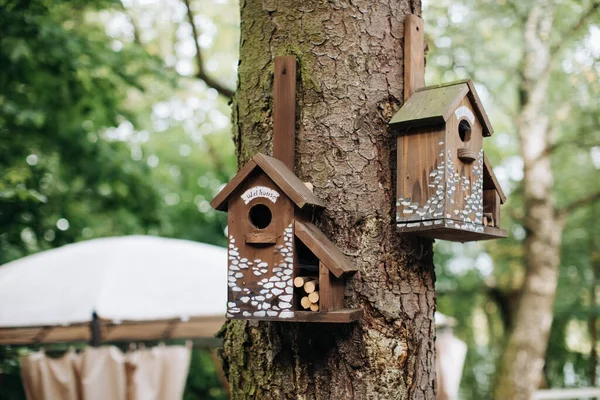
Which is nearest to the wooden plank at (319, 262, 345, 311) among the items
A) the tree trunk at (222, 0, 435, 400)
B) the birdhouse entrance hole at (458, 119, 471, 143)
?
the tree trunk at (222, 0, 435, 400)

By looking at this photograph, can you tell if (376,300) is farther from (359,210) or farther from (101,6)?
(101,6)

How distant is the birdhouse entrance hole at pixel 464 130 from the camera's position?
1.97 m

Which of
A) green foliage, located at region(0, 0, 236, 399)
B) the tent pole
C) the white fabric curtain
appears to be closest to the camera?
the white fabric curtain

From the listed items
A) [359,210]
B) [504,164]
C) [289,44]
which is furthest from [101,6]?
[504,164]

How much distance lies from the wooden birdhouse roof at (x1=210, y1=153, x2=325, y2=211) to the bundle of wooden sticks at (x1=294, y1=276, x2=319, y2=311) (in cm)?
22

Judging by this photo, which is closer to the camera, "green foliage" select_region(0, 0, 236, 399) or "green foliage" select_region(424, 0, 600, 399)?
"green foliage" select_region(0, 0, 236, 399)

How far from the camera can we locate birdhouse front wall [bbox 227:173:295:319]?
1.78m

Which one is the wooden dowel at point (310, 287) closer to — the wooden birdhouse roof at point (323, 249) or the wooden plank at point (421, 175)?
the wooden birdhouse roof at point (323, 249)

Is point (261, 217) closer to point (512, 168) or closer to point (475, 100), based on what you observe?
point (475, 100)

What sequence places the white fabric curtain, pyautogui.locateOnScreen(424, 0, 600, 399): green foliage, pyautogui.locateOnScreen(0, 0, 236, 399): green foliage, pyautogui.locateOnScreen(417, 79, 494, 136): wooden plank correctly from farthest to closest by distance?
1. pyautogui.locateOnScreen(424, 0, 600, 399): green foliage
2. pyautogui.locateOnScreen(0, 0, 236, 399): green foliage
3. the white fabric curtain
4. pyautogui.locateOnScreen(417, 79, 494, 136): wooden plank

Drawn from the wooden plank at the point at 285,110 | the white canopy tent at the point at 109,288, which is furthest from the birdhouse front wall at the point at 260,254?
the white canopy tent at the point at 109,288

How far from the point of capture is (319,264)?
69.8 inches

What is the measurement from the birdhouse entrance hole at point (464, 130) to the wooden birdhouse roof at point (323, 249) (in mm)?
547

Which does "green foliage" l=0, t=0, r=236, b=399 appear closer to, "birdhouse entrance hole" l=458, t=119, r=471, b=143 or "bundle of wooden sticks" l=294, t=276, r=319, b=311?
"bundle of wooden sticks" l=294, t=276, r=319, b=311
